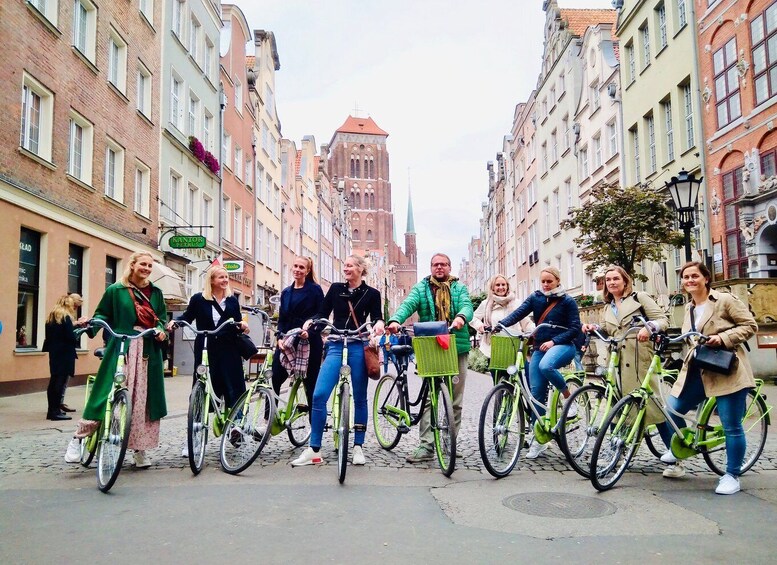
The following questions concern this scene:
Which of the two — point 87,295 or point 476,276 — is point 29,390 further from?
point 476,276

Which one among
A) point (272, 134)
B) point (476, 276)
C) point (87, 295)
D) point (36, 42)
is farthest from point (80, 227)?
point (476, 276)

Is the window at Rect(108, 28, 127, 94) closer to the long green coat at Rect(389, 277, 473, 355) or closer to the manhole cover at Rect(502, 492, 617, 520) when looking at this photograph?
the long green coat at Rect(389, 277, 473, 355)

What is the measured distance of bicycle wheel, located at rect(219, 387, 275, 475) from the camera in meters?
6.00

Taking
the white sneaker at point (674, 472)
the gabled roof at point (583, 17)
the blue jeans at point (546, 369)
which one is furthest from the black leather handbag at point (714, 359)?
the gabled roof at point (583, 17)

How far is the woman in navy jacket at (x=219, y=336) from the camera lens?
263 inches

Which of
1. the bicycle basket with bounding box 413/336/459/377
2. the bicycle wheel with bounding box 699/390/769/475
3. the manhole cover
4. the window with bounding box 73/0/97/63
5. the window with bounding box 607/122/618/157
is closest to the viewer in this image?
the manhole cover

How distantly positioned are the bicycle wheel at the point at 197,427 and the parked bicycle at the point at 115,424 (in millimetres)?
559

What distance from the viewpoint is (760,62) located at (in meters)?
16.6

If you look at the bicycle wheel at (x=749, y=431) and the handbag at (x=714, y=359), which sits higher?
the handbag at (x=714, y=359)

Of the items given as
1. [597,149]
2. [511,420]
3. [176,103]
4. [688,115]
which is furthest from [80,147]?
[597,149]

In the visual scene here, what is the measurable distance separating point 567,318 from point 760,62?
13362 millimetres

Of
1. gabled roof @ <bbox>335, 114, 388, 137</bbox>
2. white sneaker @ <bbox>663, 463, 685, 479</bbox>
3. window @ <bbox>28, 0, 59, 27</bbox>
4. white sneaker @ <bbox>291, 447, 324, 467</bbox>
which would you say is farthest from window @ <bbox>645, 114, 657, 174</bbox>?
gabled roof @ <bbox>335, 114, 388, 137</bbox>

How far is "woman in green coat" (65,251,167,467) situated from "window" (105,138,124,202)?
13.4 metres

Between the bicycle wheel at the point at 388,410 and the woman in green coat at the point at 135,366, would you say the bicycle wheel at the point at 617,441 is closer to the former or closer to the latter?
the bicycle wheel at the point at 388,410
